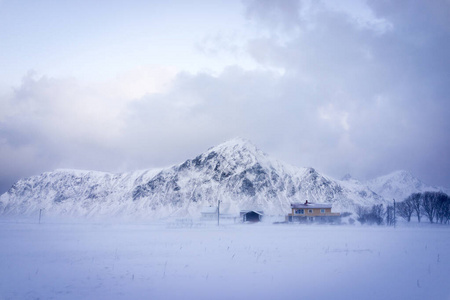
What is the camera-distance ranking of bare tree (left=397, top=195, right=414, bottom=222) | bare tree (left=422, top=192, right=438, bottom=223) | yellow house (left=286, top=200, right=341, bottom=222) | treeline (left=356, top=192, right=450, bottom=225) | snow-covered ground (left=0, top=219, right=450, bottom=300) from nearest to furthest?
snow-covered ground (left=0, top=219, right=450, bottom=300)
treeline (left=356, top=192, right=450, bottom=225)
yellow house (left=286, top=200, right=341, bottom=222)
bare tree (left=422, top=192, right=438, bottom=223)
bare tree (left=397, top=195, right=414, bottom=222)

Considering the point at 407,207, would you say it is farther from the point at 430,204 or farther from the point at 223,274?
the point at 223,274

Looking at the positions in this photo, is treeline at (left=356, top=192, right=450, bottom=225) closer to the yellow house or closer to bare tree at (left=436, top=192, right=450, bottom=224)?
bare tree at (left=436, top=192, right=450, bottom=224)

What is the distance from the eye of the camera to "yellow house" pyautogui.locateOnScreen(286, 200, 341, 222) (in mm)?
87562

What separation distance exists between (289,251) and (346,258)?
4.46 m

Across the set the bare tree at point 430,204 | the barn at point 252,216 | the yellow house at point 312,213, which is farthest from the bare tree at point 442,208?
the barn at point 252,216

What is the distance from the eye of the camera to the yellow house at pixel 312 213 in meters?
87.6

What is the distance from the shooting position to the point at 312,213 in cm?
8919

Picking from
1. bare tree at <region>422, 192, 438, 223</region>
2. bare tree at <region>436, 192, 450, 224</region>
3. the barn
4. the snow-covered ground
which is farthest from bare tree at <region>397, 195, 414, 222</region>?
the snow-covered ground

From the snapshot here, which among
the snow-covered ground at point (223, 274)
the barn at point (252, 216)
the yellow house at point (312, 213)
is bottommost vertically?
the barn at point (252, 216)

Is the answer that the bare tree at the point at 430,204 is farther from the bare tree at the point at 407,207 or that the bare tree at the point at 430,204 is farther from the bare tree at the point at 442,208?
the bare tree at the point at 407,207

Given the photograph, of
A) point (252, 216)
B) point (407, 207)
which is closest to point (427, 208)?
point (407, 207)

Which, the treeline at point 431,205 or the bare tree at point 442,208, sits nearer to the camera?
the bare tree at point 442,208

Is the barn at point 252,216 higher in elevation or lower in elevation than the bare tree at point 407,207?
lower

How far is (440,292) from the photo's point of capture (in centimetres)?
1302
